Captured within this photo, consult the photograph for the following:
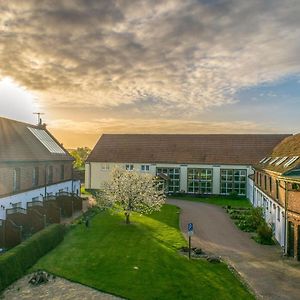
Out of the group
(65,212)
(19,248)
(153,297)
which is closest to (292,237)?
(153,297)

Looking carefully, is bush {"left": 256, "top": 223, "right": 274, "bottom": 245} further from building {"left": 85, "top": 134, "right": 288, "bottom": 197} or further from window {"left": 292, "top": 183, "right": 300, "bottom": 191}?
building {"left": 85, "top": 134, "right": 288, "bottom": 197}

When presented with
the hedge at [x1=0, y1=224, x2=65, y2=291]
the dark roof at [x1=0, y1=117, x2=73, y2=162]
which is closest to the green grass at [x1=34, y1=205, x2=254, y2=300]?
the hedge at [x1=0, y1=224, x2=65, y2=291]

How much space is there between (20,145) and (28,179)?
336 centimetres

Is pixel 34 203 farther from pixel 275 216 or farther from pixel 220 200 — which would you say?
pixel 220 200

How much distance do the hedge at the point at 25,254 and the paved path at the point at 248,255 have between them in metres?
9.67

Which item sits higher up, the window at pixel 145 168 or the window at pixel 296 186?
the window at pixel 145 168

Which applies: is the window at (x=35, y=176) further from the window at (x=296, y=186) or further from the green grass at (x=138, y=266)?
the window at (x=296, y=186)

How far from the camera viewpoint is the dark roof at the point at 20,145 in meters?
30.3

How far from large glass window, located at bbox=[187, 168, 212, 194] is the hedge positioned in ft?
99.8

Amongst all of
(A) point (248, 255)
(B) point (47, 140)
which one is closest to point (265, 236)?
(A) point (248, 255)

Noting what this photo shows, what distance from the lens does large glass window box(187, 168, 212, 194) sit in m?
52.8

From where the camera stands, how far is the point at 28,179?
32.5 meters

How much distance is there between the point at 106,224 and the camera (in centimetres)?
3139

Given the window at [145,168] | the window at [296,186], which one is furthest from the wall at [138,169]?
the window at [296,186]
